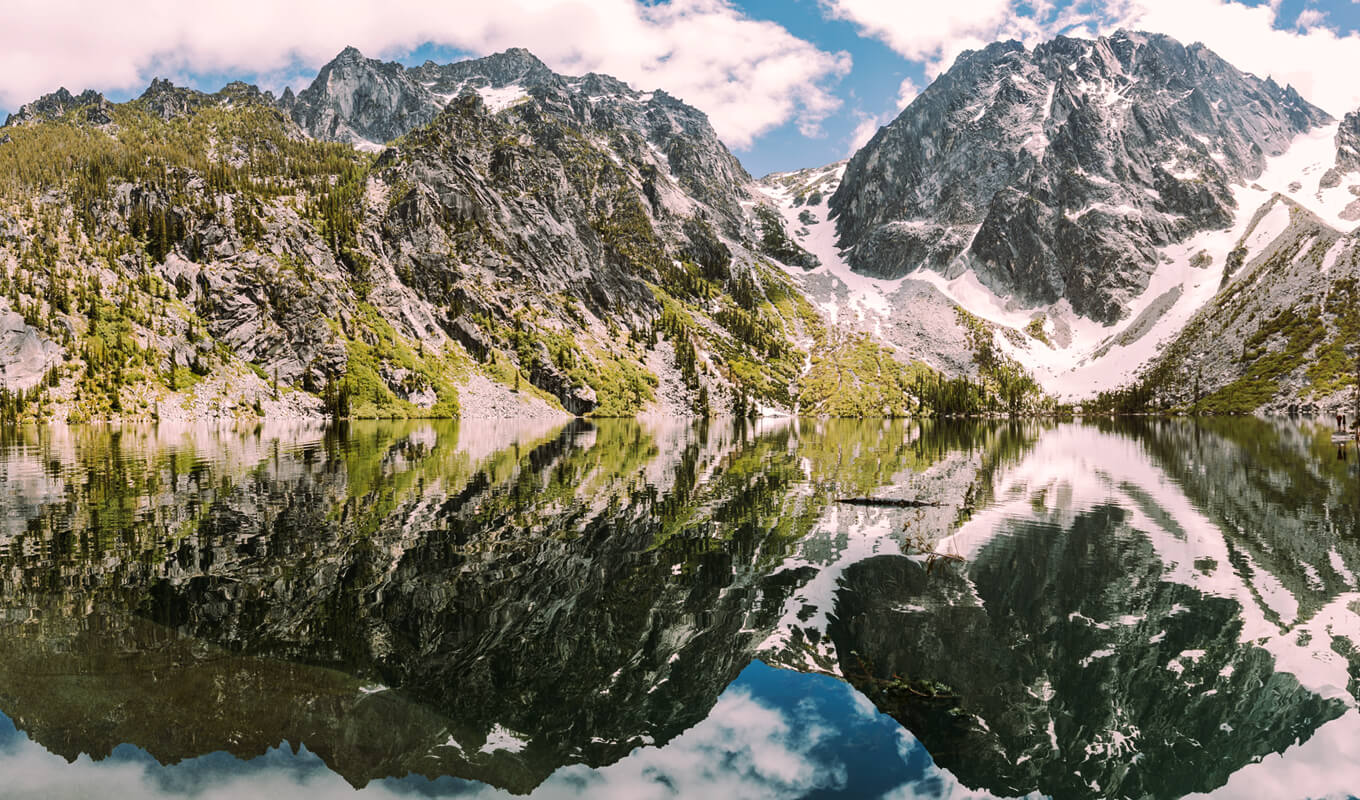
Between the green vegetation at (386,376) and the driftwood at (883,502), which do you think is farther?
the green vegetation at (386,376)

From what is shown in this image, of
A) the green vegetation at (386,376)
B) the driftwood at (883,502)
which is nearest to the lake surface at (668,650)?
the driftwood at (883,502)

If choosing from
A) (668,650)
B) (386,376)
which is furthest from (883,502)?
(386,376)

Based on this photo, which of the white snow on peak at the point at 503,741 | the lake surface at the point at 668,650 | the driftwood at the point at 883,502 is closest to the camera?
the lake surface at the point at 668,650

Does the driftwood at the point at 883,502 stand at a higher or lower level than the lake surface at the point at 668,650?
higher

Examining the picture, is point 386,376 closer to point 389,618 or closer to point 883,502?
point 883,502

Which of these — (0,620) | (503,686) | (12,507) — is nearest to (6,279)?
(12,507)

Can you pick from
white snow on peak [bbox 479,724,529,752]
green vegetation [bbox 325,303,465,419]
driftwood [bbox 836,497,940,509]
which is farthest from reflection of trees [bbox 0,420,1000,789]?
green vegetation [bbox 325,303,465,419]

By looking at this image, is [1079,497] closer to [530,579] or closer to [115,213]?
[530,579]

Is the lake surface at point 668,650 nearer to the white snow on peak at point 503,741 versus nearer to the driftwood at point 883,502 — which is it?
the white snow on peak at point 503,741
